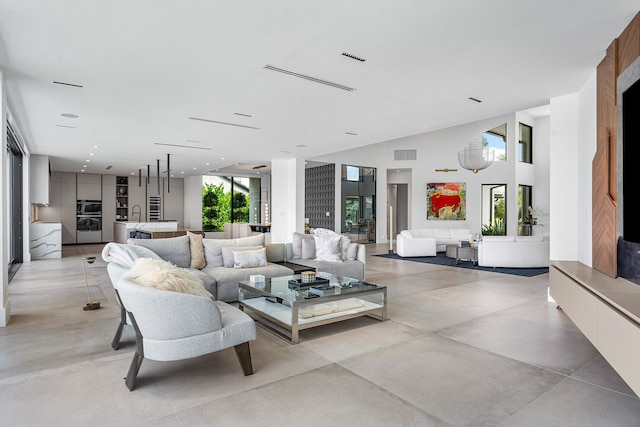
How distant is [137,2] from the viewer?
111 inches

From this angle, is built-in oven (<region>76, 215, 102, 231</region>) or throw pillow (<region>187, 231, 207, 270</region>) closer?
throw pillow (<region>187, 231, 207, 270</region>)

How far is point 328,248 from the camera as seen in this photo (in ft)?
20.8

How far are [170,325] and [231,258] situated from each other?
2863 mm

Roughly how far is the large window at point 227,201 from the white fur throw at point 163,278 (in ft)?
45.3

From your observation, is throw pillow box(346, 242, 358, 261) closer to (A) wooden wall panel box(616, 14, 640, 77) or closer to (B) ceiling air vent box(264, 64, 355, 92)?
(B) ceiling air vent box(264, 64, 355, 92)

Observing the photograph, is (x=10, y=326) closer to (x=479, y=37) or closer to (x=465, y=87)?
(x=479, y=37)

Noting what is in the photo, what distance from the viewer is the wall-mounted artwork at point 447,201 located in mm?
13891

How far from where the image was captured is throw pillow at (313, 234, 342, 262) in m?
6.29

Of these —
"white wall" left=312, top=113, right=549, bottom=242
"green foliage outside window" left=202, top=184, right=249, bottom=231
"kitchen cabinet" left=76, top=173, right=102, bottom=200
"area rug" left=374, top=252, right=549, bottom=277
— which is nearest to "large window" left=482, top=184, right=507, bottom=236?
"white wall" left=312, top=113, right=549, bottom=242

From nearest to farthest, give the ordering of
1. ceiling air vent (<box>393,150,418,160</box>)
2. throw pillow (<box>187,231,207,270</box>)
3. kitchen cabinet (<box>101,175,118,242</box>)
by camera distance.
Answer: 1. throw pillow (<box>187,231,207,270</box>)
2. ceiling air vent (<box>393,150,418,160</box>)
3. kitchen cabinet (<box>101,175,118,242</box>)

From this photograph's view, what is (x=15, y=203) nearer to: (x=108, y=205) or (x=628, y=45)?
(x=108, y=205)

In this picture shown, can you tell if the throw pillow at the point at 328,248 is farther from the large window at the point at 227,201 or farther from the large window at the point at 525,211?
the large window at the point at 227,201

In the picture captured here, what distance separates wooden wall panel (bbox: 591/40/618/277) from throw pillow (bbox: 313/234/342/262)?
11.3ft

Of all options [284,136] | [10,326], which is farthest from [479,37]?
[10,326]
